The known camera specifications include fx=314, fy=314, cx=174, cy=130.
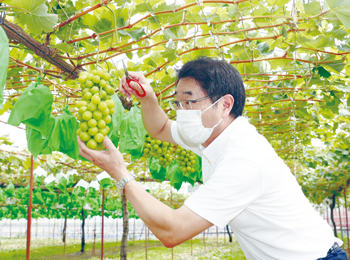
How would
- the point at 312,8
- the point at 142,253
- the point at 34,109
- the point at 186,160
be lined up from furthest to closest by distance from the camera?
the point at 142,253 → the point at 186,160 → the point at 312,8 → the point at 34,109

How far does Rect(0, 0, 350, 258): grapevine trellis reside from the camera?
7.33ft

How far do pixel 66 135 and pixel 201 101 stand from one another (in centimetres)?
100

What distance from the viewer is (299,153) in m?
9.16

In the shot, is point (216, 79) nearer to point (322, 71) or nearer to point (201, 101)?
point (201, 101)

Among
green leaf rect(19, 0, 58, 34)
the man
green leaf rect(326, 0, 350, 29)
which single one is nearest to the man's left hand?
the man

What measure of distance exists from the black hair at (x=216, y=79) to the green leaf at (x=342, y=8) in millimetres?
884

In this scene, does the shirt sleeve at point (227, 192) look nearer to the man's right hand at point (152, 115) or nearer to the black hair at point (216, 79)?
the black hair at point (216, 79)

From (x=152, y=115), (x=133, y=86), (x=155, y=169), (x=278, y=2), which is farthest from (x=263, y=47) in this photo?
(x=155, y=169)

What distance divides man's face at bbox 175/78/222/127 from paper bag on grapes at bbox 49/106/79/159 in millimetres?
833

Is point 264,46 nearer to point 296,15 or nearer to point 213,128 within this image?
point 296,15

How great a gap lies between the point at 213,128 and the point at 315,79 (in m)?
2.29

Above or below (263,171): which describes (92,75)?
above

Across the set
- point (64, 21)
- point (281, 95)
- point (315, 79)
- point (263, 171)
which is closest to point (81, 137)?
point (263, 171)

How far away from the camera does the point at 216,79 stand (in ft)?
6.15
